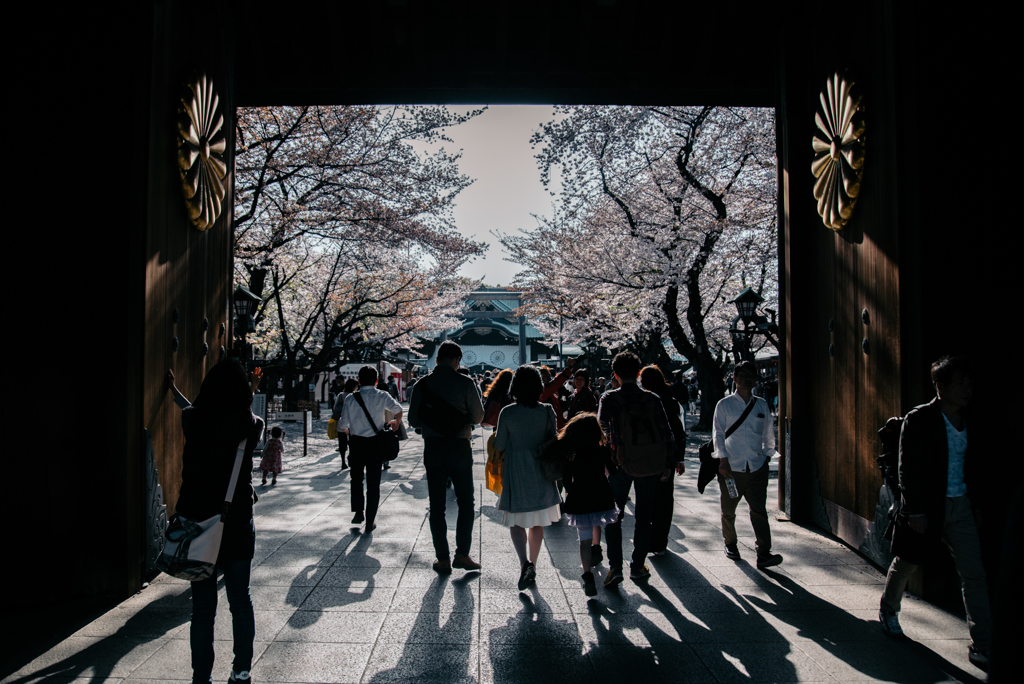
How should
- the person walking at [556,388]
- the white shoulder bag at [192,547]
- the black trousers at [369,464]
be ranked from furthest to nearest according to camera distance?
the person walking at [556,388] < the black trousers at [369,464] < the white shoulder bag at [192,547]

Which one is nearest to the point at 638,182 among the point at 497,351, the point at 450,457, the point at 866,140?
the point at 866,140

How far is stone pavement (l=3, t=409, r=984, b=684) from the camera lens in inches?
131

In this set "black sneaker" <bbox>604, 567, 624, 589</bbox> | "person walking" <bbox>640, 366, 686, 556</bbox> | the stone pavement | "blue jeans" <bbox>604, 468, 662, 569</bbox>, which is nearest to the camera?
the stone pavement

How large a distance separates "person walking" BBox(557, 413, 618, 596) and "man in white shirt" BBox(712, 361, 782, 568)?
123 centimetres

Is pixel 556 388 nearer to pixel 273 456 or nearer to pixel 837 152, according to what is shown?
pixel 837 152

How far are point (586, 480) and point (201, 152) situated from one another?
168 inches

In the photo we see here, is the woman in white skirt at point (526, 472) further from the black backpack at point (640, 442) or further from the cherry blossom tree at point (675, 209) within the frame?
the cherry blossom tree at point (675, 209)

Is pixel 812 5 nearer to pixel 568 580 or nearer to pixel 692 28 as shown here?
pixel 692 28

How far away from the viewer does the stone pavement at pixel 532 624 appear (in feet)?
10.9

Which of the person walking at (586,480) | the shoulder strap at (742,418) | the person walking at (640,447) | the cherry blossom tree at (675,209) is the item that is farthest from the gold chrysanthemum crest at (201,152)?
the cherry blossom tree at (675,209)

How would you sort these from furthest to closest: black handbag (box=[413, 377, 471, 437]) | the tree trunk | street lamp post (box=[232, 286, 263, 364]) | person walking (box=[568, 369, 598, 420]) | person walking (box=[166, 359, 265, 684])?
the tree trunk → street lamp post (box=[232, 286, 263, 364]) → person walking (box=[568, 369, 598, 420]) → black handbag (box=[413, 377, 471, 437]) → person walking (box=[166, 359, 265, 684])

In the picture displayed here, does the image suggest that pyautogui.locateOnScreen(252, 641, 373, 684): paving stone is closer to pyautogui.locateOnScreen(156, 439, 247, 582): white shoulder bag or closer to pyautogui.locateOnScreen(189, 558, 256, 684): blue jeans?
pyautogui.locateOnScreen(189, 558, 256, 684): blue jeans

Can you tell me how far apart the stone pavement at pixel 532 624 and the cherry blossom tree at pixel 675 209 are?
1002cm

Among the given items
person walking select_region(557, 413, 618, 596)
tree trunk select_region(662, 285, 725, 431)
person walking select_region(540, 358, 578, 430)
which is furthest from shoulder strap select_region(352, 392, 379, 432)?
tree trunk select_region(662, 285, 725, 431)
